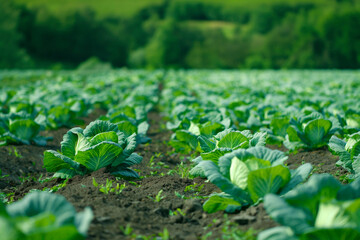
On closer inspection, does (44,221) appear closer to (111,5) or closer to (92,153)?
(92,153)

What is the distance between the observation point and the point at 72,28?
65.6 meters

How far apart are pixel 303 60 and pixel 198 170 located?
52688 mm

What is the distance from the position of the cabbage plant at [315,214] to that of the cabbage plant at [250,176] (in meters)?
0.41

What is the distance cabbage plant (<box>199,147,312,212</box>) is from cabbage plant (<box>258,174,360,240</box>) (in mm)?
413

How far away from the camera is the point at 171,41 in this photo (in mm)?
64438

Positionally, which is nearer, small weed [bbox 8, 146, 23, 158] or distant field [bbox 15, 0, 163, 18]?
small weed [bbox 8, 146, 23, 158]

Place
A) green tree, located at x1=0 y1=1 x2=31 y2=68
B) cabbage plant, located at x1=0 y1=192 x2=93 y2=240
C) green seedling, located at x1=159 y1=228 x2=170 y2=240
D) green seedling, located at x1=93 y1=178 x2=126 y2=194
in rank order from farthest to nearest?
green tree, located at x1=0 y1=1 x2=31 y2=68 < green seedling, located at x1=93 y1=178 x2=126 y2=194 < green seedling, located at x1=159 y1=228 x2=170 y2=240 < cabbage plant, located at x1=0 y1=192 x2=93 y2=240

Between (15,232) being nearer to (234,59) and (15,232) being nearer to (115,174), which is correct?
(115,174)

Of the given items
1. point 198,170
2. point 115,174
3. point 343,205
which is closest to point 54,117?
point 115,174

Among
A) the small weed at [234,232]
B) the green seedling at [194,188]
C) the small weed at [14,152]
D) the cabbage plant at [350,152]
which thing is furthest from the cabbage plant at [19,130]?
the cabbage plant at [350,152]

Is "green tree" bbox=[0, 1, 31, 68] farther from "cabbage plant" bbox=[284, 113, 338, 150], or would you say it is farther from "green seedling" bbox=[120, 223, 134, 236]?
"green seedling" bbox=[120, 223, 134, 236]

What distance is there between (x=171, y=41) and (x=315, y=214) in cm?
6398

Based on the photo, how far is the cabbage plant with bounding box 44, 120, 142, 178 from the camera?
365 centimetres

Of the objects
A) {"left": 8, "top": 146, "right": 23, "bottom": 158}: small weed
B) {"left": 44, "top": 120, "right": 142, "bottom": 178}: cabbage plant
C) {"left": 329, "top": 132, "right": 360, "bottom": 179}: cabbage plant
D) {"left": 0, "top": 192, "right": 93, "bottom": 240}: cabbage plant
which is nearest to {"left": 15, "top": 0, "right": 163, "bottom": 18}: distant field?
{"left": 8, "top": 146, "right": 23, "bottom": 158}: small weed
